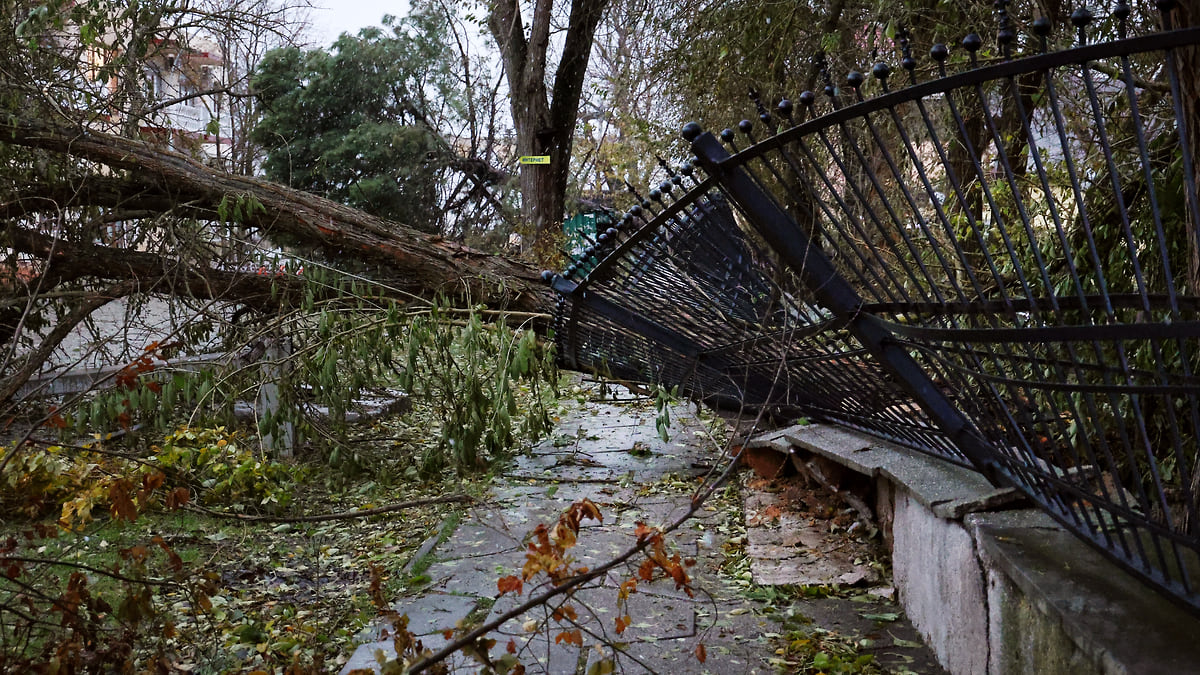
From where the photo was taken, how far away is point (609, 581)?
422 centimetres

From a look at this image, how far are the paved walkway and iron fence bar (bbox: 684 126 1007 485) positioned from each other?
2.63 ft

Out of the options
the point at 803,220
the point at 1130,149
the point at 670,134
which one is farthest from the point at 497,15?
the point at 1130,149

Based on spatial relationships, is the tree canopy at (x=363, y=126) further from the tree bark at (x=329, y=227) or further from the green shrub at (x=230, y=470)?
the green shrub at (x=230, y=470)

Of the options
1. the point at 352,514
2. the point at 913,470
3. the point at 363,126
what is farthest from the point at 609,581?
the point at 363,126

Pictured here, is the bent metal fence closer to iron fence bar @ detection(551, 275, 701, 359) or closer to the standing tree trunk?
iron fence bar @ detection(551, 275, 701, 359)

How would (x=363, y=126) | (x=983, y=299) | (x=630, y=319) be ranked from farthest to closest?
(x=363, y=126) → (x=630, y=319) → (x=983, y=299)

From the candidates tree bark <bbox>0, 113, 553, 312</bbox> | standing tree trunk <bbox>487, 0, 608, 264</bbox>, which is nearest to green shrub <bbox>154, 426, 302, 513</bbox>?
tree bark <bbox>0, 113, 553, 312</bbox>

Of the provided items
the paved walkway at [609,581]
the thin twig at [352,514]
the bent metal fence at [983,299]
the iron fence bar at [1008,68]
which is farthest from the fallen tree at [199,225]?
the iron fence bar at [1008,68]

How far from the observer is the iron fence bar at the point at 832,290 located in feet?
9.48

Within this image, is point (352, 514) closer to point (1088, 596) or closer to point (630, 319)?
point (1088, 596)

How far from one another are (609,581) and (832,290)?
1809mm

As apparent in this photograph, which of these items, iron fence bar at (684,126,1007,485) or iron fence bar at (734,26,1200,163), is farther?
iron fence bar at (684,126,1007,485)

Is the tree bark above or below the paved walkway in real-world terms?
above

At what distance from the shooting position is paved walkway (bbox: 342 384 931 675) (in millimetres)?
3320
